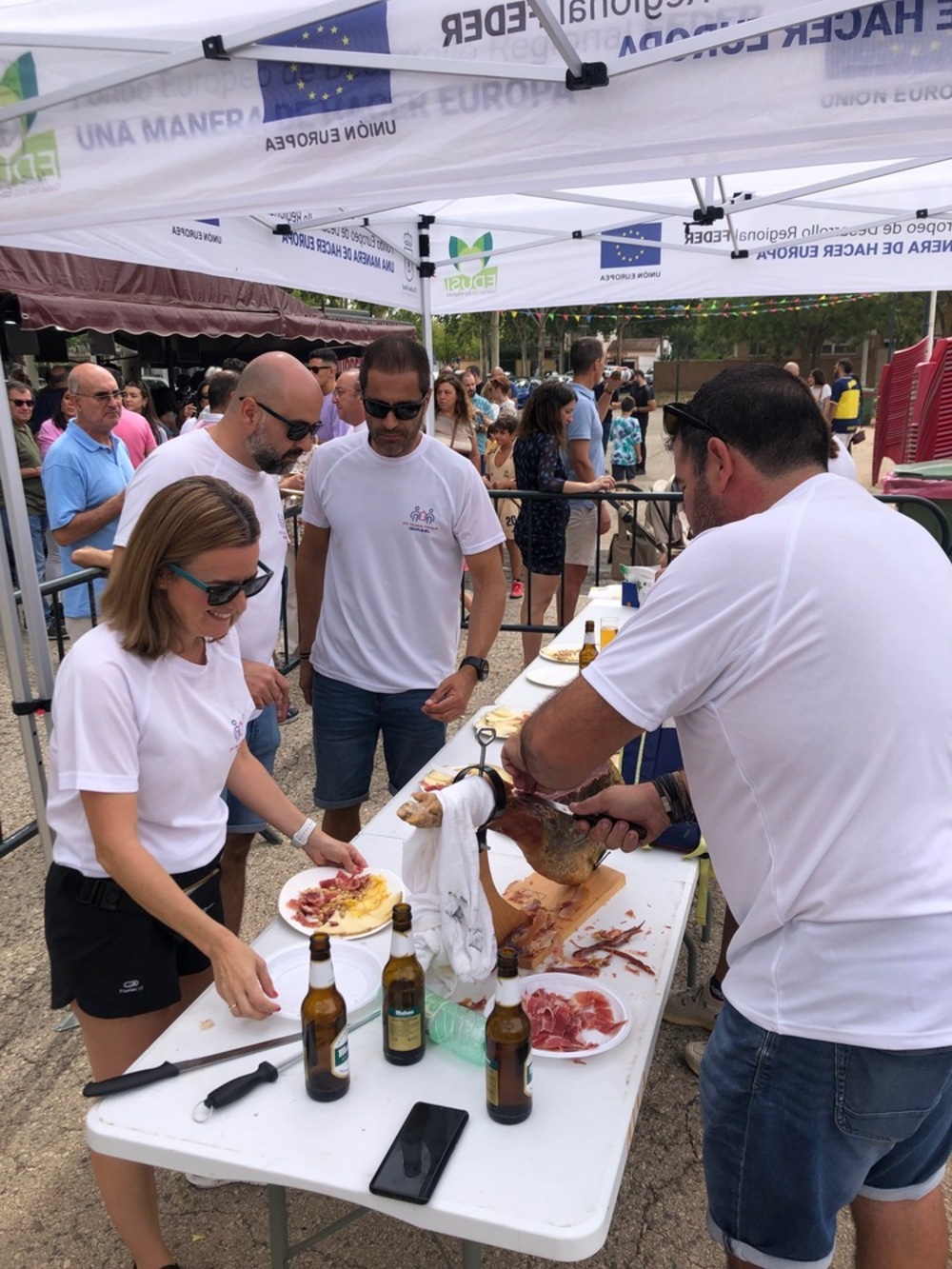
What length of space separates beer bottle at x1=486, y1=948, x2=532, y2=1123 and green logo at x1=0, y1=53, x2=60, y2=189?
2711 millimetres

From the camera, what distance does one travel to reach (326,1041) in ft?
5.19

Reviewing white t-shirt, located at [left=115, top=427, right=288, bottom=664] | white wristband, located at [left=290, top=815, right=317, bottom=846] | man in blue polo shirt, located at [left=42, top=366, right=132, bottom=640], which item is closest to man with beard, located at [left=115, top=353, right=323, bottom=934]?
white t-shirt, located at [left=115, top=427, right=288, bottom=664]

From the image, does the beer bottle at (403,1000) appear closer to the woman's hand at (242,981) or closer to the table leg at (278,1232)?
the woman's hand at (242,981)

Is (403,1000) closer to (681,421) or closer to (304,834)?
(304,834)

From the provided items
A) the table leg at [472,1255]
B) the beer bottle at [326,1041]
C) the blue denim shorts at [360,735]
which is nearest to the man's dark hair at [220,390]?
the blue denim shorts at [360,735]

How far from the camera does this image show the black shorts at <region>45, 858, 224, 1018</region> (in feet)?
6.36

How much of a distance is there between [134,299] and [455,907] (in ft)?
30.9

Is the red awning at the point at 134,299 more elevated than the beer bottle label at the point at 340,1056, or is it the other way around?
the red awning at the point at 134,299

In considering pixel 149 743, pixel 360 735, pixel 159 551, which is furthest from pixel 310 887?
pixel 360 735

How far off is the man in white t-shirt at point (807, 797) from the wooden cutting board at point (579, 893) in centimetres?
52

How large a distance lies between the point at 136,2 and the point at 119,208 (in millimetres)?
578

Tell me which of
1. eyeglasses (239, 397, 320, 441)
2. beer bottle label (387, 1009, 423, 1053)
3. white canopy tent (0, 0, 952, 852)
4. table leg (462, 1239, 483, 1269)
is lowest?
table leg (462, 1239, 483, 1269)

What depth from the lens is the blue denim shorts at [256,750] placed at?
2.98 meters

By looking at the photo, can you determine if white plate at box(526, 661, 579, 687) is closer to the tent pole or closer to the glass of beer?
the glass of beer
